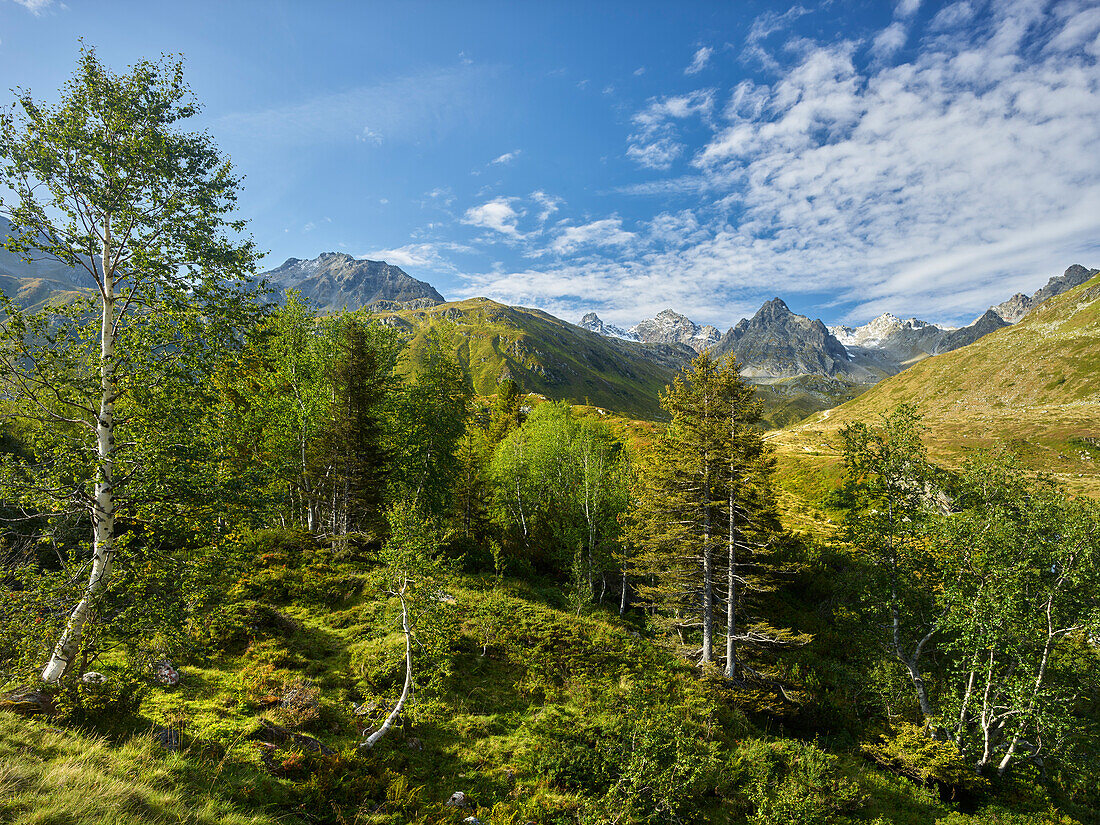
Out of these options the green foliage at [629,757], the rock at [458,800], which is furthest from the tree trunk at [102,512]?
the green foliage at [629,757]

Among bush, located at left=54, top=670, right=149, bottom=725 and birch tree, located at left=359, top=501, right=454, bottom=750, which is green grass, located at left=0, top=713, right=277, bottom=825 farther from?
birch tree, located at left=359, top=501, right=454, bottom=750

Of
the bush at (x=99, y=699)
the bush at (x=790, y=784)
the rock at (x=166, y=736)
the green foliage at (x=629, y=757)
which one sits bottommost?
the bush at (x=790, y=784)

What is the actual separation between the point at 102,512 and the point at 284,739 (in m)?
8.34

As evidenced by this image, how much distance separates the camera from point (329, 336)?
3362cm

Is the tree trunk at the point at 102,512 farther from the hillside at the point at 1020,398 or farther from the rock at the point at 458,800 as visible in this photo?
the hillside at the point at 1020,398

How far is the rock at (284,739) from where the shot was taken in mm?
12273

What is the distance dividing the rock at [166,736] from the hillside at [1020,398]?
270ft

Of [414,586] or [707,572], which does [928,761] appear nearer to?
[707,572]

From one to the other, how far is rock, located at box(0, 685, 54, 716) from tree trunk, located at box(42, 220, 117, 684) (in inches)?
15.8

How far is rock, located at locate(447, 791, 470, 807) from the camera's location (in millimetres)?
12842

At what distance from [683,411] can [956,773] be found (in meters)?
20.7

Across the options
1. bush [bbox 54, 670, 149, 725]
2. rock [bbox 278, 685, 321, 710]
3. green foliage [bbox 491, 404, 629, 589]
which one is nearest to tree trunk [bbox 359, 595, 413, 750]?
rock [bbox 278, 685, 321, 710]

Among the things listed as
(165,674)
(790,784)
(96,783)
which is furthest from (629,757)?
(165,674)

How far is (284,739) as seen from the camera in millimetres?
12539
